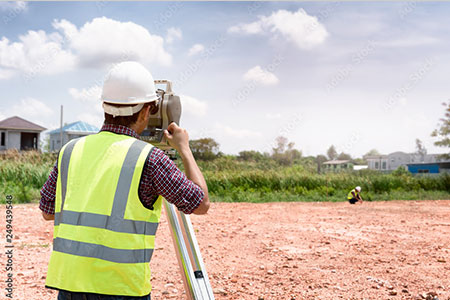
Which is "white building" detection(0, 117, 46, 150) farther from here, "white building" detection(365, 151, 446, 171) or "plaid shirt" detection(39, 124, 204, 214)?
"white building" detection(365, 151, 446, 171)

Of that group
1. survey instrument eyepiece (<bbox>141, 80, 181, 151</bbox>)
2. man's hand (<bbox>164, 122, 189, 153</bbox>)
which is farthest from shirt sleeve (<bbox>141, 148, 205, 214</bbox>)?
survey instrument eyepiece (<bbox>141, 80, 181, 151</bbox>)

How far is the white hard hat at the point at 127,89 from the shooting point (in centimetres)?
156

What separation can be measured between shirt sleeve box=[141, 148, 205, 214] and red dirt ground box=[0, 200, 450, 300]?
2.53 meters

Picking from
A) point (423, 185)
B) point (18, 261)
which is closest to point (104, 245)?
point (18, 261)

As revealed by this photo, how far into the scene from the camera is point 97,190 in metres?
1.44

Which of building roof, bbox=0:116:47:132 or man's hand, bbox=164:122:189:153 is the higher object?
building roof, bbox=0:116:47:132

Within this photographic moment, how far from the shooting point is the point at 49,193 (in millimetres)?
1692

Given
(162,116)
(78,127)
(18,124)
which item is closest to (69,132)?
(78,127)

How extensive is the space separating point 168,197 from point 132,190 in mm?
134

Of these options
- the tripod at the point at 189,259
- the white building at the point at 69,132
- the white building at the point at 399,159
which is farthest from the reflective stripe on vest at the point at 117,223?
the white building at the point at 399,159

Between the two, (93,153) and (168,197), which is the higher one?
(93,153)

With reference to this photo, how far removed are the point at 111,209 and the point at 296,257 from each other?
4220 mm

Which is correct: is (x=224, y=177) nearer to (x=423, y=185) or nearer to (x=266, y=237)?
(x=266, y=237)

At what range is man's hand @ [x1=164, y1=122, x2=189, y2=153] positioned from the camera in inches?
65.1
